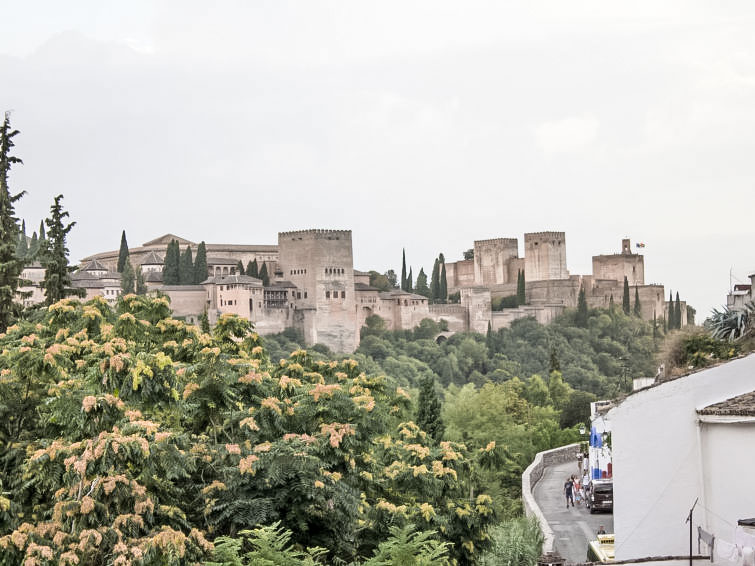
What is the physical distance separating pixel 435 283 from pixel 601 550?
88.9 metres

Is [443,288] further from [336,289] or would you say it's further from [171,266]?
[171,266]

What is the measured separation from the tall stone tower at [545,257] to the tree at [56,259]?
263 feet

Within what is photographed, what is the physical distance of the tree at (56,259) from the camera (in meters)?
28.6

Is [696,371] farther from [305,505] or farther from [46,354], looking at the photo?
[46,354]

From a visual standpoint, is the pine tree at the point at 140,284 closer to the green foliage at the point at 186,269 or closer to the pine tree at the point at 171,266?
the pine tree at the point at 171,266

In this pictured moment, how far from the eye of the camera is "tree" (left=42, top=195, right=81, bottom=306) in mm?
28594

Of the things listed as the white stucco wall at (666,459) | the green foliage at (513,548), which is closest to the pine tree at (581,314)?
the green foliage at (513,548)

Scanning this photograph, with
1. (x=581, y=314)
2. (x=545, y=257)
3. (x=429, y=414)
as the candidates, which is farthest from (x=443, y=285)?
(x=429, y=414)

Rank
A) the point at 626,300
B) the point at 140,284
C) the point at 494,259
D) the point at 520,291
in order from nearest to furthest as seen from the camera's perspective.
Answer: the point at 140,284 < the point at 626,300 < the point at 520,291 < the point at 494,259

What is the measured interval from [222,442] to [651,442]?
5260 mm

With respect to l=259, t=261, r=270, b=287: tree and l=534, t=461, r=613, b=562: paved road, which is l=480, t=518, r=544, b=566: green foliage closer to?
l=534, t=461, r=613, b=562: paved road

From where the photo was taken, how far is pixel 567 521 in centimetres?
2300

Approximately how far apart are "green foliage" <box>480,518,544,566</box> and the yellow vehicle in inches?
29.1

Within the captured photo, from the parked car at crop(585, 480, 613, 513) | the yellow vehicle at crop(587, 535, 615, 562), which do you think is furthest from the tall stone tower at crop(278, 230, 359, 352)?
the yellow vehicle at crop(587, 535, 615, 562)
